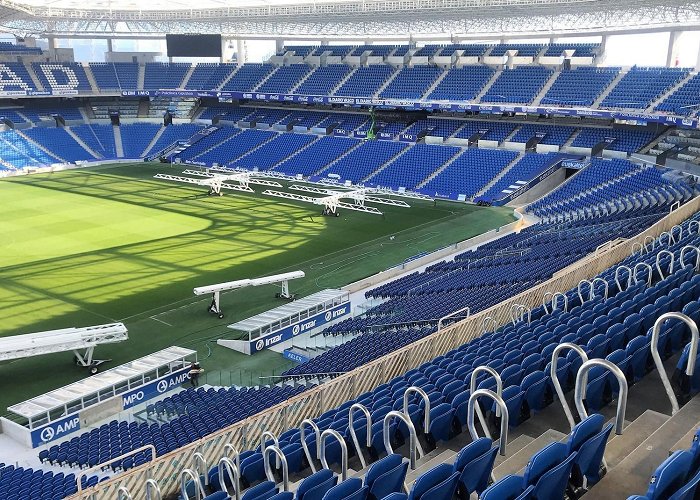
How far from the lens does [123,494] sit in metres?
8.27

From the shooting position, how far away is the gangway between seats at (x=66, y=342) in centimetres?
1889

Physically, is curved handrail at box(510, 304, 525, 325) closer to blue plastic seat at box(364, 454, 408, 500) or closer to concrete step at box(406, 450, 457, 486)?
concrete step at box(406, 450, 457, 486)

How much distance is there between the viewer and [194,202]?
145ft

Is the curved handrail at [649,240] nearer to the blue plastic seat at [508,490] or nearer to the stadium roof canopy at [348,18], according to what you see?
the blue plastic seat at [508,490]

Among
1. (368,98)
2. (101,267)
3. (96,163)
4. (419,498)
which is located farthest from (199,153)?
(419,498)

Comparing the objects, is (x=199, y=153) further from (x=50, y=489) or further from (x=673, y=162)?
(x=50, y=489)

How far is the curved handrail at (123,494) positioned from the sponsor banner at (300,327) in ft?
40.9

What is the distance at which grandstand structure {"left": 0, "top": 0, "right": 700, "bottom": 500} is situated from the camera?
7516mm

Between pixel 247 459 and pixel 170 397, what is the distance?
355 inches

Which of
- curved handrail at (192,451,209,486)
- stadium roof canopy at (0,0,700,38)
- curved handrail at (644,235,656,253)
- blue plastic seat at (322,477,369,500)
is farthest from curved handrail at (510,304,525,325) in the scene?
stadium roof canopy at (0,0,700,38)

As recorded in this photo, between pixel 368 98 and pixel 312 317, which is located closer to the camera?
pixel 312 317

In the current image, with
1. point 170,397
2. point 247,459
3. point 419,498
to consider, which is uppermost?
point 419,498

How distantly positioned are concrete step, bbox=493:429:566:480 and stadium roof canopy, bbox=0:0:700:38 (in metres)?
36.7

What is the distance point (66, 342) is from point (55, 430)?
3.76 meters
